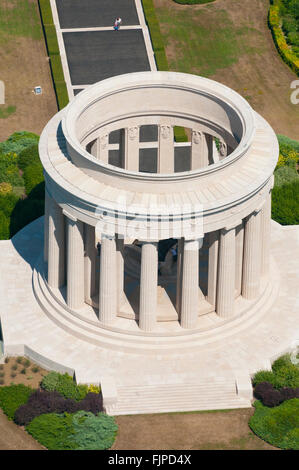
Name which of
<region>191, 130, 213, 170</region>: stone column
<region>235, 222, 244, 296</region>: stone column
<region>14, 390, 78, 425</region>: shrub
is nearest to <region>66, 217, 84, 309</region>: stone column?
<region>14, 390, 78, 425</region>: shrub

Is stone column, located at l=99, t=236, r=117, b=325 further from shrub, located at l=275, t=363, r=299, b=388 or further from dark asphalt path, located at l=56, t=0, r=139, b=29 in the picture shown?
dark asphalt path, located at l=56, t=0, r=139, b=29

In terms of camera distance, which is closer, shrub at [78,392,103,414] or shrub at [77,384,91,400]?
shrub at [78,392,103,414]

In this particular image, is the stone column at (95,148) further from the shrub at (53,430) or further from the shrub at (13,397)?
the shrub at (53,430)

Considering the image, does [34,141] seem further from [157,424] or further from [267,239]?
[157,424]

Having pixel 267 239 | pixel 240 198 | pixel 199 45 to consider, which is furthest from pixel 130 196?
pixel 199 45

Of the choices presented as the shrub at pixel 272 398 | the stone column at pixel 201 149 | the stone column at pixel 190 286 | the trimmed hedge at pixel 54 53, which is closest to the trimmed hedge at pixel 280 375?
the shrub at pixel 272 398
